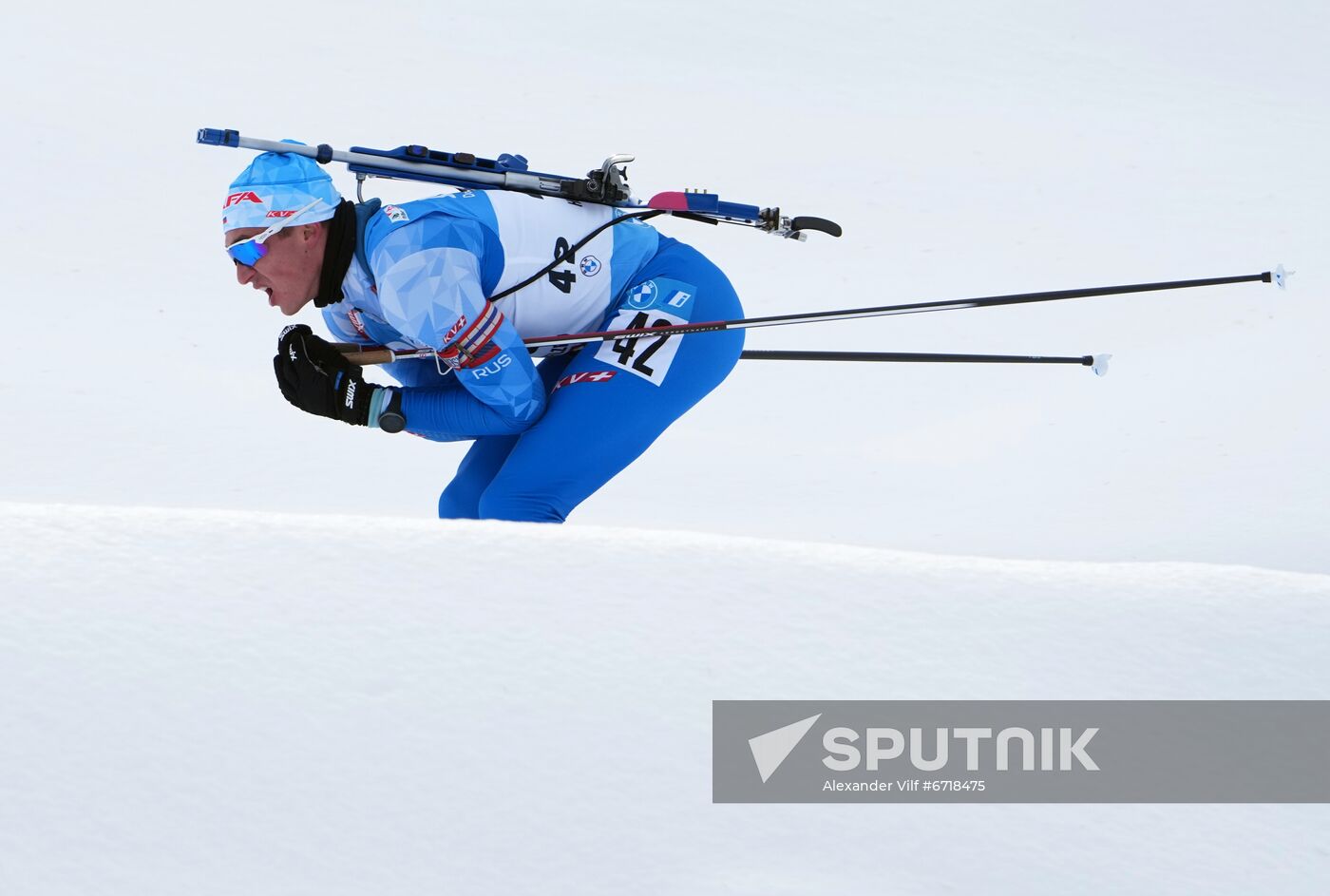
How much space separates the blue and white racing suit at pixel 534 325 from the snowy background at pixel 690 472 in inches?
13.3

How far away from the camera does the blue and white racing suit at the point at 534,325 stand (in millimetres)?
2246

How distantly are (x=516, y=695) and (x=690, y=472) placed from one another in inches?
126

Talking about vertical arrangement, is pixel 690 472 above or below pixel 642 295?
above

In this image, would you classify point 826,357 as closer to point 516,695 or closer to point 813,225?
point 813,225

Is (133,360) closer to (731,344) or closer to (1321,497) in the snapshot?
(731,344)

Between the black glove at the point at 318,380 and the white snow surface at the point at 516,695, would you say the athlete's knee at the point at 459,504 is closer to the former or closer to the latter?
the black glove at the point at 318,380

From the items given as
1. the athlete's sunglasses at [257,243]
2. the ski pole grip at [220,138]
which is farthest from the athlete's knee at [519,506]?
the ski pole grip at [220,138]

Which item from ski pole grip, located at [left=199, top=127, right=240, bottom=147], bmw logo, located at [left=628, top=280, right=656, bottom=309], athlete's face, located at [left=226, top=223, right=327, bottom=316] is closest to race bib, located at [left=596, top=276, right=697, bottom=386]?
bmw logo, located at [left=628, top=280, right=656, bottom=309]

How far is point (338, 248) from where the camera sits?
2.30m

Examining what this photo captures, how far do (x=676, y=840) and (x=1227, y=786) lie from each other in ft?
2.20

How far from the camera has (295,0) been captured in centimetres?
759

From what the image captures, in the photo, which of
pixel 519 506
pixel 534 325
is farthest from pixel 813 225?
pixel 519 506

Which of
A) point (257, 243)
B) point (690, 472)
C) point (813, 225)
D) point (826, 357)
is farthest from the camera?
point (690, 472)

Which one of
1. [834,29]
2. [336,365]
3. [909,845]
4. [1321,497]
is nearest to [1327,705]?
[909,845]
